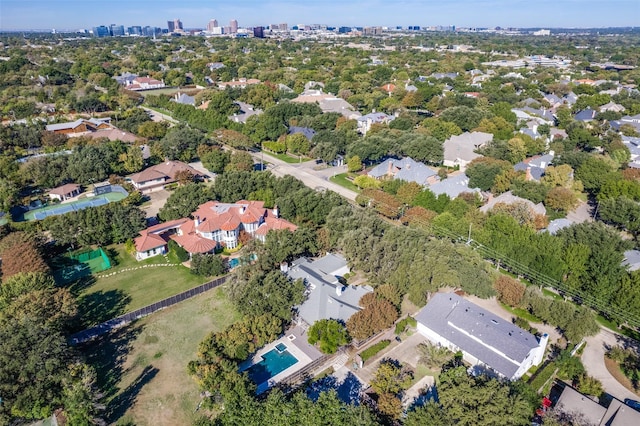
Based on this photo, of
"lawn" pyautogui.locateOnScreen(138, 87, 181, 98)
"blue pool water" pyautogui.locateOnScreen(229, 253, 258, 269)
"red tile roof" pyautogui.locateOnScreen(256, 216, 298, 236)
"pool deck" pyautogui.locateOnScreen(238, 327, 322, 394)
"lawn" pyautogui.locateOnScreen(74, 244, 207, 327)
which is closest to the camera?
"pool deck" pyautogui.locateOnScreen(238, 327, 322, 394)

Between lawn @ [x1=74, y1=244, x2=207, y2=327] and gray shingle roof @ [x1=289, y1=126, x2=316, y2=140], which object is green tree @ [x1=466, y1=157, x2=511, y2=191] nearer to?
gray shingle roof @ [x1=289, y1=126, x2=316, y2=140]

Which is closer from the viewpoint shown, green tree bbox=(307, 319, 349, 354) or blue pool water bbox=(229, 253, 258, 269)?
green tree bbox=(307, 319, 349, 354)

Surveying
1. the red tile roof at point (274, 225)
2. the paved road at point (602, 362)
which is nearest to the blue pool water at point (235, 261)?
the red tile roof at point (274, 225)

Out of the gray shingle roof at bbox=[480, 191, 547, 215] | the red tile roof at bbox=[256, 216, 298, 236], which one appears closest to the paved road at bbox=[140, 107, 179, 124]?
the red tile roof at bbox=[256, 216, 298, 236]

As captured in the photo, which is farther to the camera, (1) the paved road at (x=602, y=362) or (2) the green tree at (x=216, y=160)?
(2) the green tree at (x=216, y=160)

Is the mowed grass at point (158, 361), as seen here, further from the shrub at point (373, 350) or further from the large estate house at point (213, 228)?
the shrub at point (373, 350)

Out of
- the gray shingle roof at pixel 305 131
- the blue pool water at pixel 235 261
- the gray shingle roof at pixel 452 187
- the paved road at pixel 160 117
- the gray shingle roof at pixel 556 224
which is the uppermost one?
the gray shingle roof at pixel 305 131

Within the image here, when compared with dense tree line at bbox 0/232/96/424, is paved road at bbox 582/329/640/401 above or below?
below

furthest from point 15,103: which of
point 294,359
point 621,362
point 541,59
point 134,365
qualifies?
point 541,59

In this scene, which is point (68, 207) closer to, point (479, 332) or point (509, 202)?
Answer: point (479, 332)
